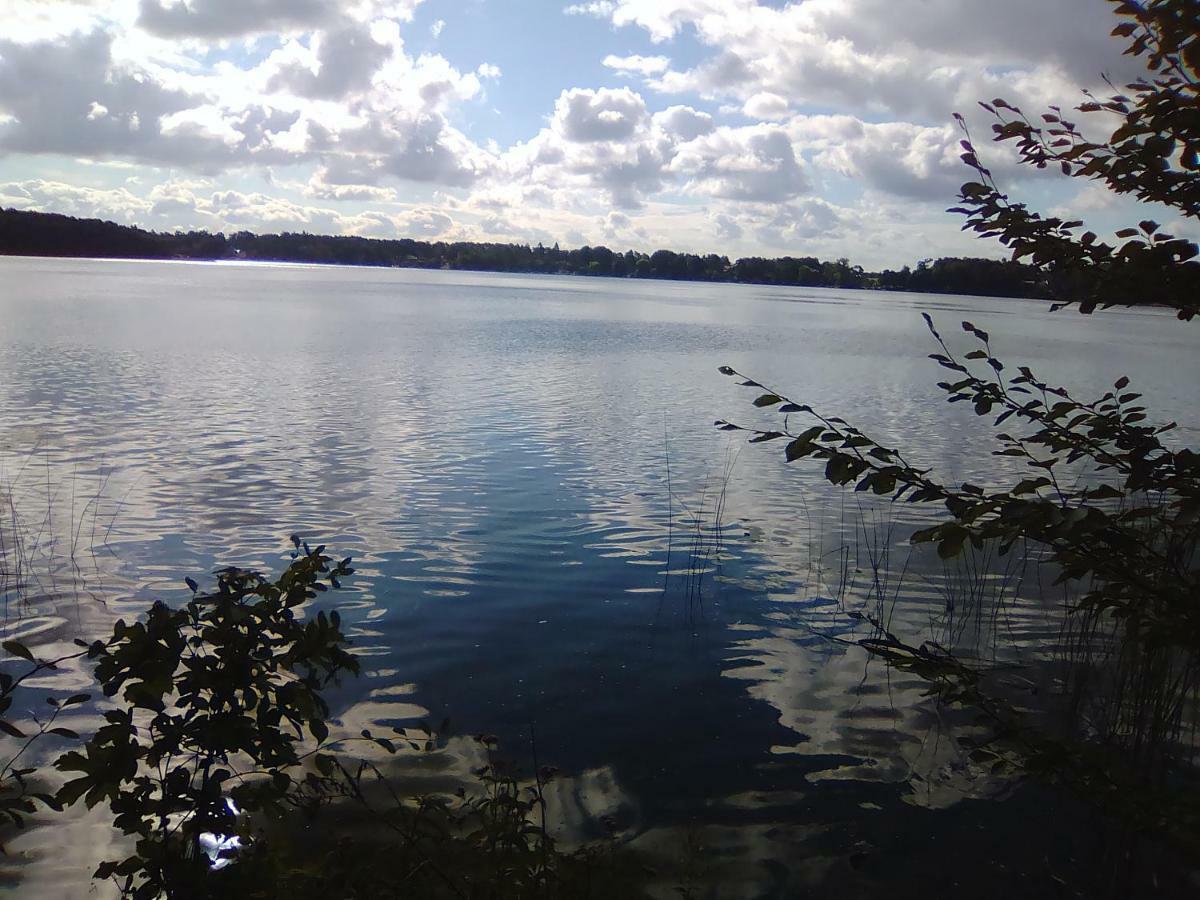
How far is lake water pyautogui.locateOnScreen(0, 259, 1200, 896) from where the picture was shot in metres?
5.67

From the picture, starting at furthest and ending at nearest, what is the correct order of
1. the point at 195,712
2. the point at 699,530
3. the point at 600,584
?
the point at 699,530
the point at 600,584
the point at 195,712

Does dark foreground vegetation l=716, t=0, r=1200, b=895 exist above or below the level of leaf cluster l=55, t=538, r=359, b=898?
above

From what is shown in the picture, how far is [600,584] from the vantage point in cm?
1002

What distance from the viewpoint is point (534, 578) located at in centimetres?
1007

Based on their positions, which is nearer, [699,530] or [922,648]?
[922,648]

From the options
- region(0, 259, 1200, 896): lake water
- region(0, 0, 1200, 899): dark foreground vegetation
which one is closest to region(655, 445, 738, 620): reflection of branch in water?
region(0, 259, 1200, 896): lake water

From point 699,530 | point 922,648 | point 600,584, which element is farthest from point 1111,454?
point 699,530

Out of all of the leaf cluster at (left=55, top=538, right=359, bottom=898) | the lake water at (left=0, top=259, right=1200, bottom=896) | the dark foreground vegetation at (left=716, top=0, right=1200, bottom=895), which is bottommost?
the lake water at (left=0, top=259, right=1200, bottom=896)

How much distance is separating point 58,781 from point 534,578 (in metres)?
5.20

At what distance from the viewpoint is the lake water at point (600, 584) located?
5.67m

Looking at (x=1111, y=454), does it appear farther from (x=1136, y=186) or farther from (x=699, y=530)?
(x=699, y=530)

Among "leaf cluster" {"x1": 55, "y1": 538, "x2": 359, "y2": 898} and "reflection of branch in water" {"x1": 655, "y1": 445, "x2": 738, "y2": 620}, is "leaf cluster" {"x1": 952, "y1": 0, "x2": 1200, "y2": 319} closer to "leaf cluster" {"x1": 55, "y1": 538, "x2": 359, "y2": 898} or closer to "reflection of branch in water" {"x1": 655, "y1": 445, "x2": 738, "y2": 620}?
"leaf cluster" {"x1": 55, "y1": 538, "x2": 359, "y2": 898}

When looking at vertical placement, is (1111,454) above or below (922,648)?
above

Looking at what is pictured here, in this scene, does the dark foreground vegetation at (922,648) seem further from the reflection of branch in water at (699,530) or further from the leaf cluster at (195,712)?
the reflection of branch in water at (699,530)
